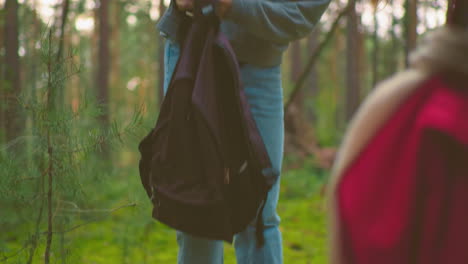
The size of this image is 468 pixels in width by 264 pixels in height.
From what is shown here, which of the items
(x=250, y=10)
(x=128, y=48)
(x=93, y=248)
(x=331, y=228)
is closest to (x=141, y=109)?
(x=250, y=10)

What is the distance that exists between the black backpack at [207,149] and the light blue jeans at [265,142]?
0.26m

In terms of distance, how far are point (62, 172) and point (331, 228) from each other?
1620 mm

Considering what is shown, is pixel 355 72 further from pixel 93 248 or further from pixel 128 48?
pixel 128 48

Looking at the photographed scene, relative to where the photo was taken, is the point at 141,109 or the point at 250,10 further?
the point at 141,109

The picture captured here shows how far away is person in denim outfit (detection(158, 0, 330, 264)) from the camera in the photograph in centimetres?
226

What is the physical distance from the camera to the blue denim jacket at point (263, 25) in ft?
7.06

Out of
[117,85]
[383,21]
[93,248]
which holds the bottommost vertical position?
[117,85]

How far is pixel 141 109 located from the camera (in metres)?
2.50

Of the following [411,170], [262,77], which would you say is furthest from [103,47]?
[411,170]

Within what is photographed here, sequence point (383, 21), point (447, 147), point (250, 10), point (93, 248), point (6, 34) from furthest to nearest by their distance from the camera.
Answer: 1. point (383, 21)
2. point (6, 34)
3. point (93, 248)
4. point (250, 10)
5. point (447, 147)

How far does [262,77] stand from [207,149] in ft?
1.87

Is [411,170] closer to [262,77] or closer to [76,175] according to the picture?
[262,77]

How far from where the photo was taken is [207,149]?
199 centimetres

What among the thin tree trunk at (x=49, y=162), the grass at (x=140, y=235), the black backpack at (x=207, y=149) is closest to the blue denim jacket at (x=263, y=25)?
the black backpack at (x=207, y=149)
